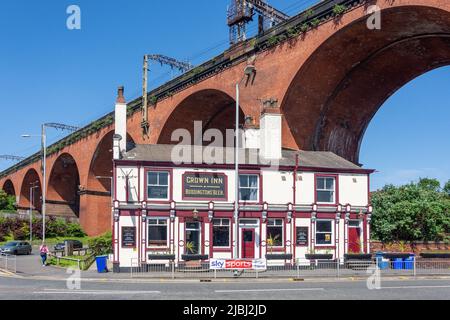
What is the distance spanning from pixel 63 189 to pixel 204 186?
78.0 metres

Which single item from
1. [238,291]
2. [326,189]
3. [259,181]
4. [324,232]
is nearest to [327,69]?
[326,189]

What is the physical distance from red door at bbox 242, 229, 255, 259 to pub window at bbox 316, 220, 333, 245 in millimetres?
3717

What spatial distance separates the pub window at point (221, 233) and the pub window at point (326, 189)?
219 inches

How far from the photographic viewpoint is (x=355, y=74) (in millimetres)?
43625

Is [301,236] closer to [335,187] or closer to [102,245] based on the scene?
[335,187]

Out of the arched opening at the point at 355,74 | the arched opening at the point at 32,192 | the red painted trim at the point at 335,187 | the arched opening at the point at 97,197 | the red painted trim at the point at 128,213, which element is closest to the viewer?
the red painted trim at the point at 128,213

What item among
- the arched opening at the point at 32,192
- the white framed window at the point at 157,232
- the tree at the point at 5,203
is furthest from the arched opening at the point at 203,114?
the arched opening at the point at 32,192

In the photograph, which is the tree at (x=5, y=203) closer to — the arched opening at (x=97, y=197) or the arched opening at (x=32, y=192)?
the arched opening at (x=32, y=192)

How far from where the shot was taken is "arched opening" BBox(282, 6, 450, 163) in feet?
124

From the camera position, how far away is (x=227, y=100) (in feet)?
182

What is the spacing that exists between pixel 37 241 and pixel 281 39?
1632 inches

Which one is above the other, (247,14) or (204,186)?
(247,14)

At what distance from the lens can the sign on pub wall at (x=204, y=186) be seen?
103 feet

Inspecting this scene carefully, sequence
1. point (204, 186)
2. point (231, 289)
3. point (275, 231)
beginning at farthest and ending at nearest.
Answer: point (275, 231) → point (204, 186) → point (231, 289)
